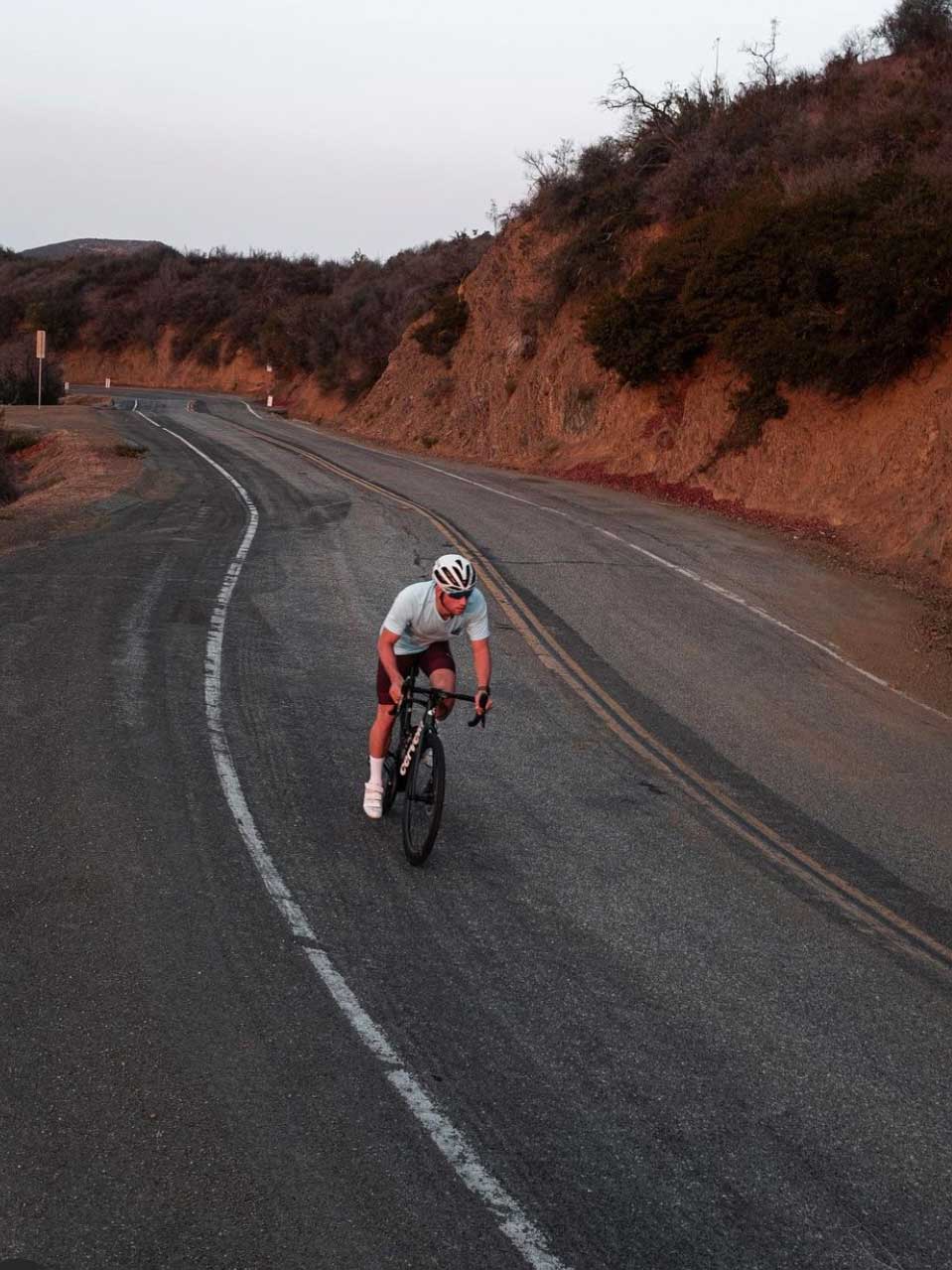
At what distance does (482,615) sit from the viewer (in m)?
7.96

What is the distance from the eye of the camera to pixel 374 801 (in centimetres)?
827

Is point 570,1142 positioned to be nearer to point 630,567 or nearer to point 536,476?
point 630,567

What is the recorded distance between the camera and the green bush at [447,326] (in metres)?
47.4

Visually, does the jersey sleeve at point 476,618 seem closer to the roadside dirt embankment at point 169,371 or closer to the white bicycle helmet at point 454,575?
the white bicycle helmet at point 454,575

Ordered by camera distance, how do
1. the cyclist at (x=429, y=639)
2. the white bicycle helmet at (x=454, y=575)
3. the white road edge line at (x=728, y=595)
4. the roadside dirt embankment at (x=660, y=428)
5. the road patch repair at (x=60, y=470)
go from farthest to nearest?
the roadside dirt embankment at (x=660, y=428), the road patch repair at (x=60, y=470), the white road edge line at (x=728, y=595), the cyclist at (x=429, y=639), the white bicycle helmet at (x=454, y=575)

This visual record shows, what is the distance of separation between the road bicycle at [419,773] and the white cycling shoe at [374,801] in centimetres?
12

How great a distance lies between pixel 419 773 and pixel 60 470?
24.6 m

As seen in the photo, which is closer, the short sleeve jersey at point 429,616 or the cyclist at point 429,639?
the cyclist at point 429,639

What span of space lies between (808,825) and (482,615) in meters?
3.08

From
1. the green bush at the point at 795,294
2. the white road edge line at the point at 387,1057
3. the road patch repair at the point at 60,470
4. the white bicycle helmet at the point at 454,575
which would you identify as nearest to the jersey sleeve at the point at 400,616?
the white bicycle helmet at the point at 454,575

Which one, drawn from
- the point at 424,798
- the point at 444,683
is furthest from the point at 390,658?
the point at 424,798

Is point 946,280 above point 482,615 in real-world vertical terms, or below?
above

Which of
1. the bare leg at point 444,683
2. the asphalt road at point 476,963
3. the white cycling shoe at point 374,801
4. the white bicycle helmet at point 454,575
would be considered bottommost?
the asphalt road at point 476,963

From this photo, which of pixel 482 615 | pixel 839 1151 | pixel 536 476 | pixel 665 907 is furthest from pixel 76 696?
pixel 536 476
